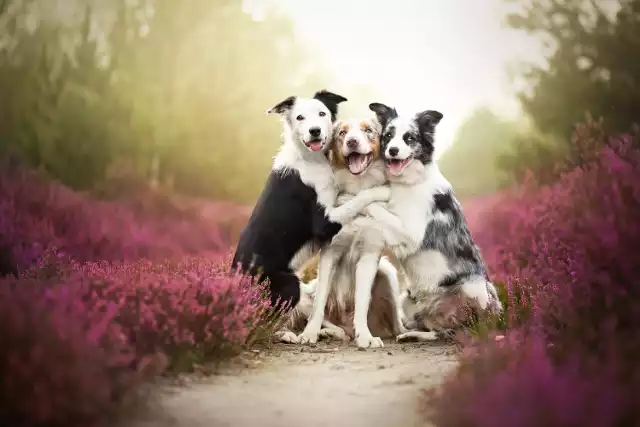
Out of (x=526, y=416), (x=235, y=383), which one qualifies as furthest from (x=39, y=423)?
(x=526, y=416)

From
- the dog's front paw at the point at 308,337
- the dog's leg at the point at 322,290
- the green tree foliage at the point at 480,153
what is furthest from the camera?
the green tree foliage at the point at 480,153

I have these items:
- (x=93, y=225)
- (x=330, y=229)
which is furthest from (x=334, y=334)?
(x=93, y=225)

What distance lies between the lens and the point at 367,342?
4.10 meters

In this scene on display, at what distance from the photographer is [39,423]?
2.26m

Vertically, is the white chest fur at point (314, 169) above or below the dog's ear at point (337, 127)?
below

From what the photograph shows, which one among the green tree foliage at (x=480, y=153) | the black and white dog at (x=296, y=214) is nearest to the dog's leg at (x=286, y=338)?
the black and white dog at (x=296, y=214)

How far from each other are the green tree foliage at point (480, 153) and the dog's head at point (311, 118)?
2349 millimetres

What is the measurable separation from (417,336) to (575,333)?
58.4 inches

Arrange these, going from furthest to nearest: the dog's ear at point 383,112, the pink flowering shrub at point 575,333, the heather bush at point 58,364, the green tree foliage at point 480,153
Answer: the green tree foliage at point 480,153 < the dog's ear at point 383,112 < the heather bush at point 58,364 < the pink flowering shrub at point 575,333

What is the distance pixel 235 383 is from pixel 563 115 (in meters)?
4.39

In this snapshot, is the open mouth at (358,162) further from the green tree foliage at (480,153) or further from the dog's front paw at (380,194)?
the green tree foliage at (480,153)

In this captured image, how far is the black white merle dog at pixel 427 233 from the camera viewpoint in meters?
4.30

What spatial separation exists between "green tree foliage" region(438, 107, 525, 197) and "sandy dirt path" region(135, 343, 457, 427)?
3330 millimetres

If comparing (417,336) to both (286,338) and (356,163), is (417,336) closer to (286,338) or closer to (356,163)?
(286,338)
